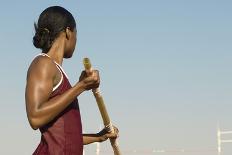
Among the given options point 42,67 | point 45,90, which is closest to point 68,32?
point 42,67

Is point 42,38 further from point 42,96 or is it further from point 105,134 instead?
point 105,134

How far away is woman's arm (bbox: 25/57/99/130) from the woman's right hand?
0.22ft

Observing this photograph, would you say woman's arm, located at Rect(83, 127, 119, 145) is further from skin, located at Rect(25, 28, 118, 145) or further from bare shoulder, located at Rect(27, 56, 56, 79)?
bare shoulder, located at Rect(27, 56, 56, 79)

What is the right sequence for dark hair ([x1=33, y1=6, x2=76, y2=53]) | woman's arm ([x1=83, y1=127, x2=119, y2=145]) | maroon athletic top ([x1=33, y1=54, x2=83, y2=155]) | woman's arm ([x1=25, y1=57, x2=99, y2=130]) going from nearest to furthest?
woman's arm ([x1=25, y1=57, x2=99, y2=130]) < maroon athletic top ([x1=33, y1=54, x2=83, y2=155]) < dark hair ([x1=33, y1=6, x2=76, y2=53]) < woman's arm ([x1=83, y1=127, x2=119, y2=145])

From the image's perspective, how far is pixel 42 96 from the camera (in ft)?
11.0

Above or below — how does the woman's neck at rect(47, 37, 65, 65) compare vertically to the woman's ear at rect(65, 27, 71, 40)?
below

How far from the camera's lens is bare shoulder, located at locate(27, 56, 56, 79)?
3.38 metres

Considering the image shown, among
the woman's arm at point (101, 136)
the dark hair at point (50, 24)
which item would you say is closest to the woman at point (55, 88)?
the dark hair at point (50, 24)

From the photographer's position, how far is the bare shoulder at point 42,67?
3.38 m

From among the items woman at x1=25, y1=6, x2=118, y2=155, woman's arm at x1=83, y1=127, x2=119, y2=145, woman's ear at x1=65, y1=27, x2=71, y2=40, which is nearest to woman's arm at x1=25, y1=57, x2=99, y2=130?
woman at x1=25, y1=6, x2=118, y2=155

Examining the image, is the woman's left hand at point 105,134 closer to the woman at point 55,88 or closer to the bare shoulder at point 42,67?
the woman at point 55,88

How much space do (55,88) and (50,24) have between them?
0.42 m

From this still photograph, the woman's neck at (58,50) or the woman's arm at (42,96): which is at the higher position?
the woman's neck at (58,50)

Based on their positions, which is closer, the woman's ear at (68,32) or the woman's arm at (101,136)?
the woman's ear at (68,32)
